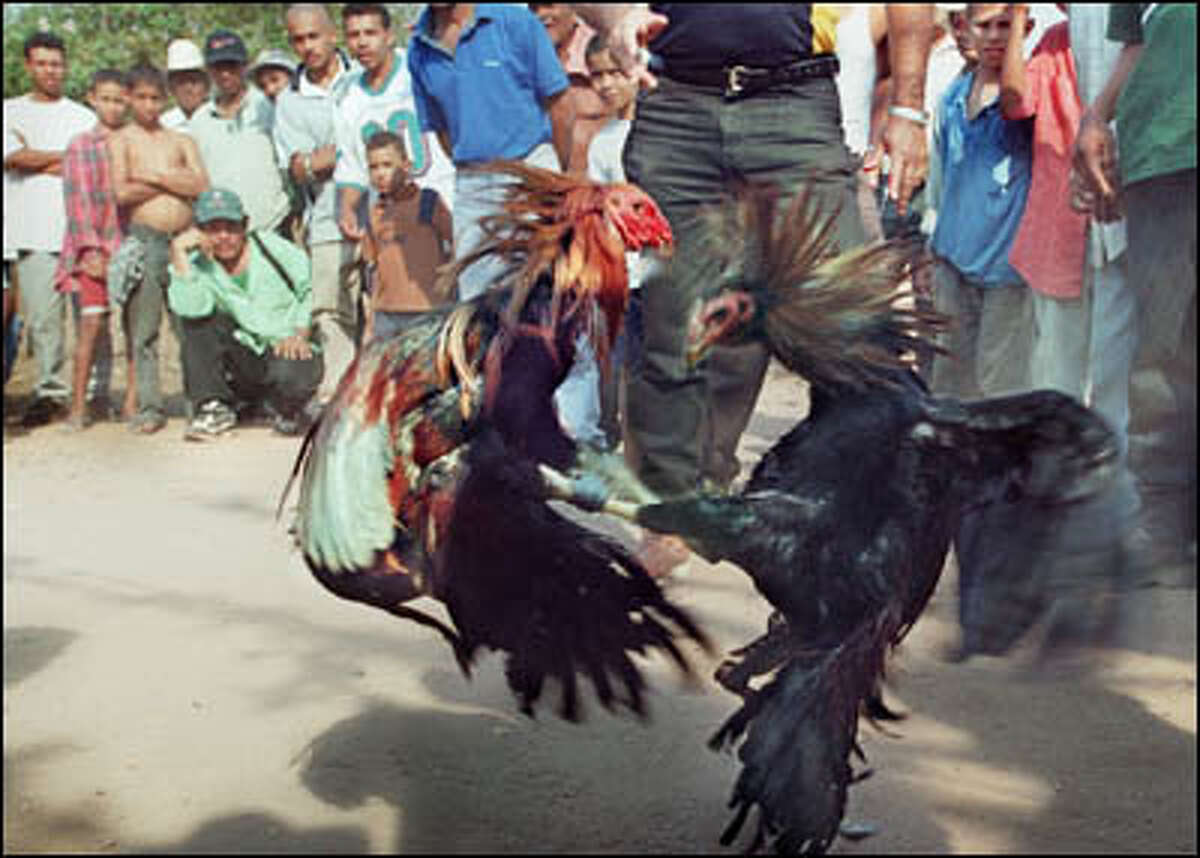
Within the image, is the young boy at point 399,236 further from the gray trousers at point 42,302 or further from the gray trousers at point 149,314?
the gray trousers at point 42,302

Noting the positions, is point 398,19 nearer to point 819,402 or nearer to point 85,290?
point 85,290

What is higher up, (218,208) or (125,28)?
(125,28)

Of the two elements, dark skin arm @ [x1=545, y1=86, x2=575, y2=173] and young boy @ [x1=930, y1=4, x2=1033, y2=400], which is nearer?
young boy @ [x1=930, y1=4, x2=1033, y2=400]

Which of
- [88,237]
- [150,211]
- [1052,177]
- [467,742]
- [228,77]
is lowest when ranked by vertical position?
[467,742]

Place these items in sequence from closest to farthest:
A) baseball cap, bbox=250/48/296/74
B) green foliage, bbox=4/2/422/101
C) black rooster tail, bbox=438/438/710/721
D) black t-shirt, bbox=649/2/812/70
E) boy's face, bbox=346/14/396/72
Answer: black rooster tail, bbox=438/438/710/721
black t-shirt, bbox=649/2/812/70
boy's face, bbox=346/14/396/72
baseball cap, bbox=250/48/296/74
green foliage, bbox=4/2/422/101

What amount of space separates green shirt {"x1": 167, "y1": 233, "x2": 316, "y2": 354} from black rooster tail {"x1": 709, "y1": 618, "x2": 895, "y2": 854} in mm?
4908

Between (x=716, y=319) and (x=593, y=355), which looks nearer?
(x=716, y=319)

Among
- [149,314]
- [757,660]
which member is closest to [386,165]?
[149,314]

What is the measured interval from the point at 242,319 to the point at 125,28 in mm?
9549

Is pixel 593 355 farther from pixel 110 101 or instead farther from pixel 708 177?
pixel 110 101

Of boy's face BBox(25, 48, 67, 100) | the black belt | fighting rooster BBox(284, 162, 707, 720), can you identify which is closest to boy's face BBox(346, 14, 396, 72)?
boy's face BBox(25, 48, 67, 100)

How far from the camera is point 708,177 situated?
10.3 ft

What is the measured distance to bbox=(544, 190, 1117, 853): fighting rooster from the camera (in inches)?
86.1

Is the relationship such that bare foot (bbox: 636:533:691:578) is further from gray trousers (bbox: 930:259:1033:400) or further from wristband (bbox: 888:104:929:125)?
gray trousers (bbox: 930:259:1033:400)
